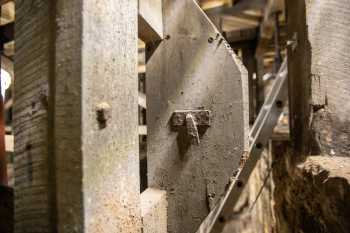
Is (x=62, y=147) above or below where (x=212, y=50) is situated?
below

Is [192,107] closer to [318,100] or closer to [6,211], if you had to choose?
[318,100]

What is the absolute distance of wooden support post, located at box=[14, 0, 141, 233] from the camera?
2.19ft

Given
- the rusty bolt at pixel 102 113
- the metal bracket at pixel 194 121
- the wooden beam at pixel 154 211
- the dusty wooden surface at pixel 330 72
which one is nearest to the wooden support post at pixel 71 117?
the rusty bolt at pixel 102 113

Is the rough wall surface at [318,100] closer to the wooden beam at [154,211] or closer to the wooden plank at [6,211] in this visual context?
the wooden beam at [154,211]

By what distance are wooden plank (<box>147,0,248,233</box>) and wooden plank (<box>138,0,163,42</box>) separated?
53 mm

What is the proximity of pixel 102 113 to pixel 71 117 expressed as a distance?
0.28 feet

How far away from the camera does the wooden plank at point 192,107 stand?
4.23ft

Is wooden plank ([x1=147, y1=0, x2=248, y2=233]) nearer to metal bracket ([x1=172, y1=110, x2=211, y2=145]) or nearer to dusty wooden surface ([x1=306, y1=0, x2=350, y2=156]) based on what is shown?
metal bracket ([x1=172, y1=110, x2=211, y2=145])

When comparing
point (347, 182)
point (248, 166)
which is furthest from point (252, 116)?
point (347, 182)

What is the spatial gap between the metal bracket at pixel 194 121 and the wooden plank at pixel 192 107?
0.03 meters

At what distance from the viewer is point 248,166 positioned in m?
1.79

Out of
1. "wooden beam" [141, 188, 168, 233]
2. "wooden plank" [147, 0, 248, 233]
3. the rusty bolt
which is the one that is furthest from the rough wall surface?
the rusty bolt

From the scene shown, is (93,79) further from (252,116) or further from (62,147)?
(252,116)

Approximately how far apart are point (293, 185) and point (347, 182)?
0.77 metres
